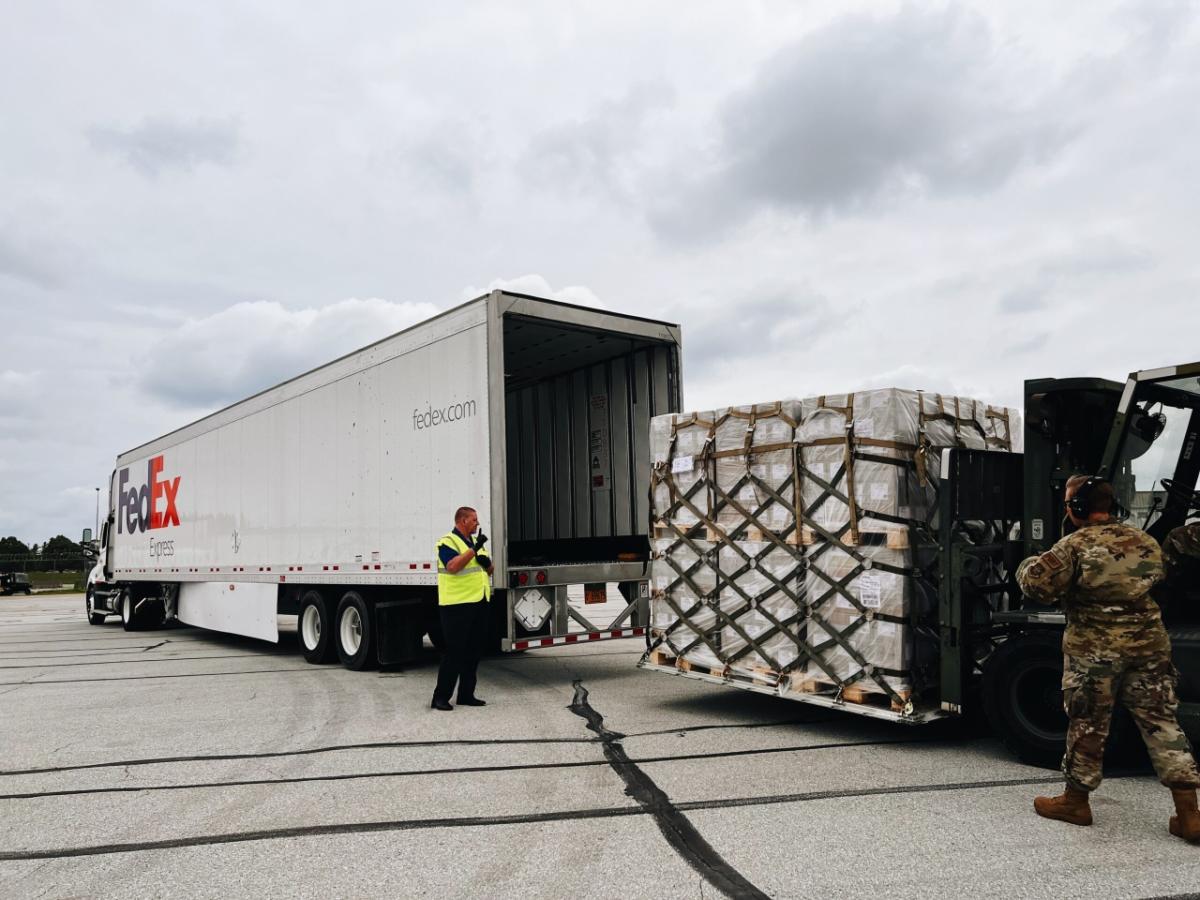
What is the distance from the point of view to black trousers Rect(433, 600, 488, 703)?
8172mm

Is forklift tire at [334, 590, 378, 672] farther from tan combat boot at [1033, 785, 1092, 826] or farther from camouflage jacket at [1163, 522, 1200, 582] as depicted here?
camouflage jacket at [1163, 522, 1200, 582]

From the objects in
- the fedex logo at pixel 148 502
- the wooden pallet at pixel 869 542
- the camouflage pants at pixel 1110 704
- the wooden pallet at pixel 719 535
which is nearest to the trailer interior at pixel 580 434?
the wooden pallet at pixel 719 535

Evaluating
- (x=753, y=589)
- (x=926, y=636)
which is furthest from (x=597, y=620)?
(x=926, y=636)

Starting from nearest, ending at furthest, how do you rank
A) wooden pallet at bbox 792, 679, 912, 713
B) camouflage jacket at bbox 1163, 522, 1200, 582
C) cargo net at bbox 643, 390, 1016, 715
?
camouflage jacket at bbox 1163, 522, 1200, 582
wooden pallet at bbox 792, 679, 912, 713
cargo net at bbox 643, 390, 1016, 715

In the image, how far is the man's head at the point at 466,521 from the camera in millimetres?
8094

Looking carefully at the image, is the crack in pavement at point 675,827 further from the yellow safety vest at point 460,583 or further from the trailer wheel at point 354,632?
the trailer wheel at point 354,632

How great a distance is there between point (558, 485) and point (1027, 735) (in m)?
6.60

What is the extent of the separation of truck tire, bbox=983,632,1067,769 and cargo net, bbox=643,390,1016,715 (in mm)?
521

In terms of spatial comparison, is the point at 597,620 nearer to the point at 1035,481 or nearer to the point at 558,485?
the point at 558,485

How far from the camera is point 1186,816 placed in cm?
445

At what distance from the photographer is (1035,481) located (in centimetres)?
623

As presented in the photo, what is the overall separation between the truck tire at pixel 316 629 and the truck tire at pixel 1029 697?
25.2ft

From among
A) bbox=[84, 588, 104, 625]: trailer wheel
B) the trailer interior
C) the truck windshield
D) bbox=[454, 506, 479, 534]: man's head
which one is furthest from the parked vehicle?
the truck windshield

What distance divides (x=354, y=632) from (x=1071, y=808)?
8.12 m
